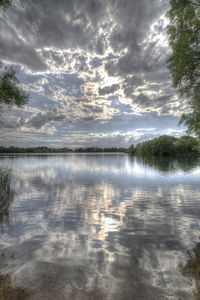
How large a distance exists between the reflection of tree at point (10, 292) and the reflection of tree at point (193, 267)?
4721mm

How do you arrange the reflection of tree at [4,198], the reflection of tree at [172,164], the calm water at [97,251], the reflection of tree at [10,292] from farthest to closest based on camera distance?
the reflection of tree at [172,164]
the reflection of tree at [4,198]
the calm water at [97,251]
the reflection of tree at [10,292]

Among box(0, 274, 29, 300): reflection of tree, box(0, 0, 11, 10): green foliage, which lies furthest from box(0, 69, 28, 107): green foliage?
box(0, 274, 29, 300): reflection of tree

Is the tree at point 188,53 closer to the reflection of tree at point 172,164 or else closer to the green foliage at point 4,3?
the green foliage at point 4,3

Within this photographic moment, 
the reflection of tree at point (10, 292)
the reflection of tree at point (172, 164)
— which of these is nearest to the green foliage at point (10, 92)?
the reflection of tree at point (10, 292)

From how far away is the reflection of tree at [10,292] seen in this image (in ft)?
12.8

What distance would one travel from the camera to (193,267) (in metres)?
5.14

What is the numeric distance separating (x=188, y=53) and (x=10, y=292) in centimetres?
1741

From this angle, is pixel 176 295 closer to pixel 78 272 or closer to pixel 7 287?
pixel 78 272

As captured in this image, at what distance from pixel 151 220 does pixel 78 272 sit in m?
6.40

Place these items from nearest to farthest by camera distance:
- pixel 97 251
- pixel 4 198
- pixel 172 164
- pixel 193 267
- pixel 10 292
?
pixel 10 292, pixel 193 267, pixel 97 251, pixel 4 198, pixel 172 164

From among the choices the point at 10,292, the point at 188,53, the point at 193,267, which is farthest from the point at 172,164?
the point at 10,292

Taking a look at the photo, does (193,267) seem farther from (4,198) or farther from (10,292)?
(4,198)

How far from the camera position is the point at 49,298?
3.99 meters

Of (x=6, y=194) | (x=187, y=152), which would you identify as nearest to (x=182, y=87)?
(x=6, y=194)
